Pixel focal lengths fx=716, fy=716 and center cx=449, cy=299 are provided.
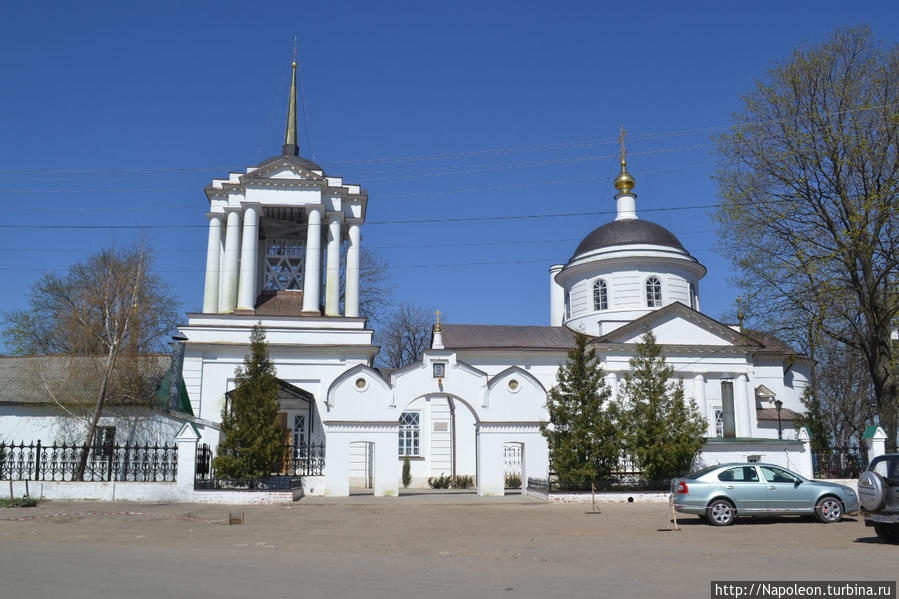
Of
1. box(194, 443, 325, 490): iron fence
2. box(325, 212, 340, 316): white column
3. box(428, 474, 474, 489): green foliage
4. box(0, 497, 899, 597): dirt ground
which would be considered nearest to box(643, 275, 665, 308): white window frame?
box(428, 474, 474, 489): green foliage

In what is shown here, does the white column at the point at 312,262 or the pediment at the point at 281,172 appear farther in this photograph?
the pediment at the point at 281,172

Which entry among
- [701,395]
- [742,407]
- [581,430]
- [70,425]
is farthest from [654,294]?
[70,425]

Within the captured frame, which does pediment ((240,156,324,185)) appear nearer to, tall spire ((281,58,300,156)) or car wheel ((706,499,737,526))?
tall spire ((281,58,300,156))

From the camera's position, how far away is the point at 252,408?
19.7m

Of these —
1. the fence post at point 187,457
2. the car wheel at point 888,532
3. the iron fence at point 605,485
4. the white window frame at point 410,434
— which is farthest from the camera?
the white window frame at point 410,434

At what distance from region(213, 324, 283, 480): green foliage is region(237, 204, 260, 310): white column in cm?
911

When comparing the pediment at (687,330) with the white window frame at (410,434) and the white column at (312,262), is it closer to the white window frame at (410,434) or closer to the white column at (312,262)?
the white window frame at (410,434)

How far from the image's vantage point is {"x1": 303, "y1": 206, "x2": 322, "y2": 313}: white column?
96.0 feet

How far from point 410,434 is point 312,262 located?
8452 mm

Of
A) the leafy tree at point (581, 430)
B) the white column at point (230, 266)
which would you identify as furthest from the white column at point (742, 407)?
the white column at point (230, 266)

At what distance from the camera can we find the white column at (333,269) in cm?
2964

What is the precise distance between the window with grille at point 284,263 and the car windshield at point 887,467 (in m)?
24.4

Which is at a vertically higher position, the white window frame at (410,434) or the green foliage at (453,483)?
the white window frame at (410,434)

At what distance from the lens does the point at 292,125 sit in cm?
3472
